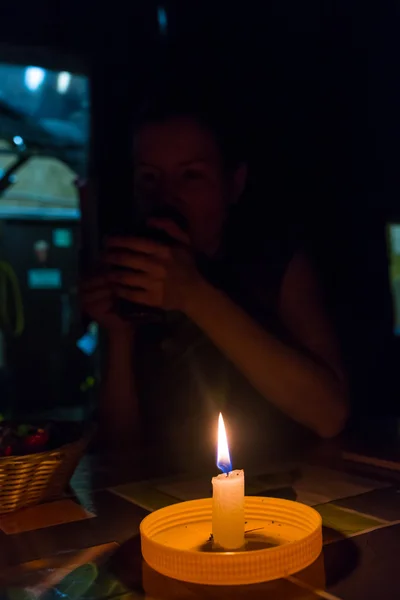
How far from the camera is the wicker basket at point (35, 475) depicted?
0.75 m

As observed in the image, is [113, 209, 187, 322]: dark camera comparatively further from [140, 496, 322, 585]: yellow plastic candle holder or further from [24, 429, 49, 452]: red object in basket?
[140, 496, 322, 585]: yellow plastic candle holder

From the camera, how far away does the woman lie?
1.16m

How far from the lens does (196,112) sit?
1.45m

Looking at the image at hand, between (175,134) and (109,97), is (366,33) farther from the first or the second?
(175,134)

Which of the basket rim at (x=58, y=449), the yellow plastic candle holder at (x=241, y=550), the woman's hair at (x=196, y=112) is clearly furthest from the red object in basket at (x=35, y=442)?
the woman's hair at (x=196, y=112)

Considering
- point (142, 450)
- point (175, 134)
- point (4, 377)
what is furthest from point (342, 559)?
point (4, 377)

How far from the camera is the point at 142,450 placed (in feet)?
3.78

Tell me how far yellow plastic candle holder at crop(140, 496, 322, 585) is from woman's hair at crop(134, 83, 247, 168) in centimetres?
96

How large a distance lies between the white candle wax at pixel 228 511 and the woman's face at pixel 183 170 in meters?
0.86

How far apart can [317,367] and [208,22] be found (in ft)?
4.66

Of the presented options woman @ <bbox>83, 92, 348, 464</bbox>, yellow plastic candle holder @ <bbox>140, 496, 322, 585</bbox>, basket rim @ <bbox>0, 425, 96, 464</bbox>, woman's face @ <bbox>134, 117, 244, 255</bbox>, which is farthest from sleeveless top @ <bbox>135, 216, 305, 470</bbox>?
yellow plastic candle holder @ <bbox>140, 496, 322, 585</bbox>

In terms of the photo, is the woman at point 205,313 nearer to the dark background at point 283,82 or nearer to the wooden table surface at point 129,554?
the wooden table surface at point 129,554

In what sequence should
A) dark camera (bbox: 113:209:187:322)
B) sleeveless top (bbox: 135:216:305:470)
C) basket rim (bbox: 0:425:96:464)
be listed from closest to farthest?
basket rim (bbox: 0:425:96:464) → dark camera (bbox: 113:209:187:322) → sleeveless top (bbox: 135:216:305:470)

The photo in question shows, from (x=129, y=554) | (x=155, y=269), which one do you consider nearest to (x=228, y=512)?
(x=129, y=554)
